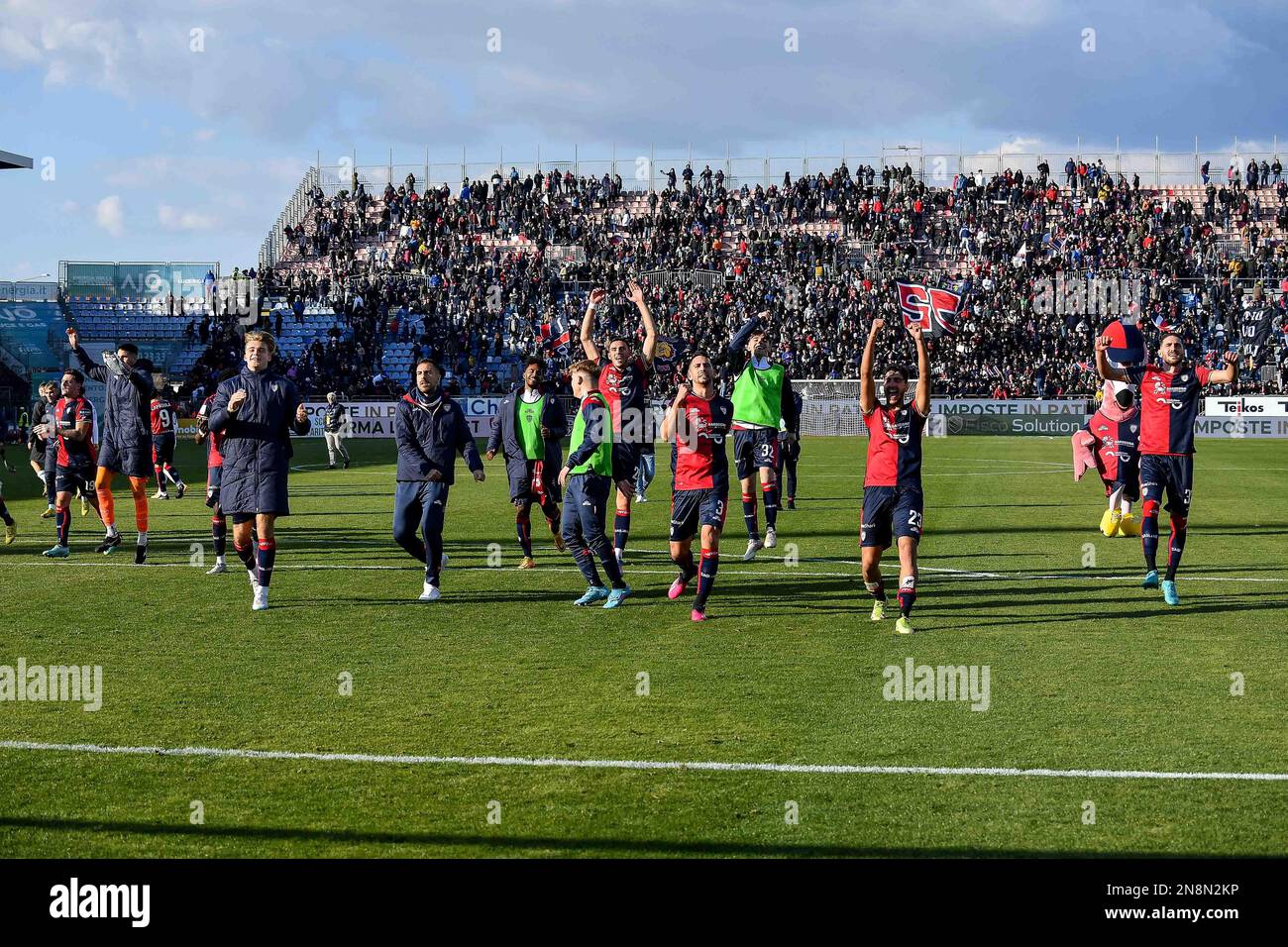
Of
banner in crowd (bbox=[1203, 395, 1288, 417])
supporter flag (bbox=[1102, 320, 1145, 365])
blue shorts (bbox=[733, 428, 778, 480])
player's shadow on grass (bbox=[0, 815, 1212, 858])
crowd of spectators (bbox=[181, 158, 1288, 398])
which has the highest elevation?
crowd of spectators (bbox=[181, 158, 1288, 398])

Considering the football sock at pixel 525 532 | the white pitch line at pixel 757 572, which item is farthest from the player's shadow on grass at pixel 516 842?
the football sock at pixel 525 532

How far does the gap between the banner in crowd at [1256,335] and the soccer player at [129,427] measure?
47.2m

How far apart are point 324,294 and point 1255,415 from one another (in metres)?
39.1

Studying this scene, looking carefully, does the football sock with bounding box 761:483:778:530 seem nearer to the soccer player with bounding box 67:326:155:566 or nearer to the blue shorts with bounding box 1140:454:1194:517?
the blue shorts with bounding box 1140:454:1194:517

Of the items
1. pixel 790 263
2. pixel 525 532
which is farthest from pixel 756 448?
pixel 790 263

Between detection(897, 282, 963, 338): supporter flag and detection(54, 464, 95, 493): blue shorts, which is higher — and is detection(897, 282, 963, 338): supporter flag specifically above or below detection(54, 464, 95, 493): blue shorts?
above

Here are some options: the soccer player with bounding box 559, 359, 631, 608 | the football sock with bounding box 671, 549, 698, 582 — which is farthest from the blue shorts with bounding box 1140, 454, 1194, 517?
the soccer player with bounding box 559, 359, 631, 608

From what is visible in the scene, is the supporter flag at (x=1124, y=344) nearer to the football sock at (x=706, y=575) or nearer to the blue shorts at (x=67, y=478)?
the football sock at (x=706, y=575)

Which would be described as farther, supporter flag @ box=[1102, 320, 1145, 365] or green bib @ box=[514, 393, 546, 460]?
green bib @ box=[514, 393, 546, 460]

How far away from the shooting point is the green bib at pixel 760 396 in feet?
52.6

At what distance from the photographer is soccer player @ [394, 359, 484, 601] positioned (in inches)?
484

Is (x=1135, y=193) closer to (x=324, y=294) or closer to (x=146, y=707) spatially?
(x=324, y=294)

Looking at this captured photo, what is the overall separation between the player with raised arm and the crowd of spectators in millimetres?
37177
